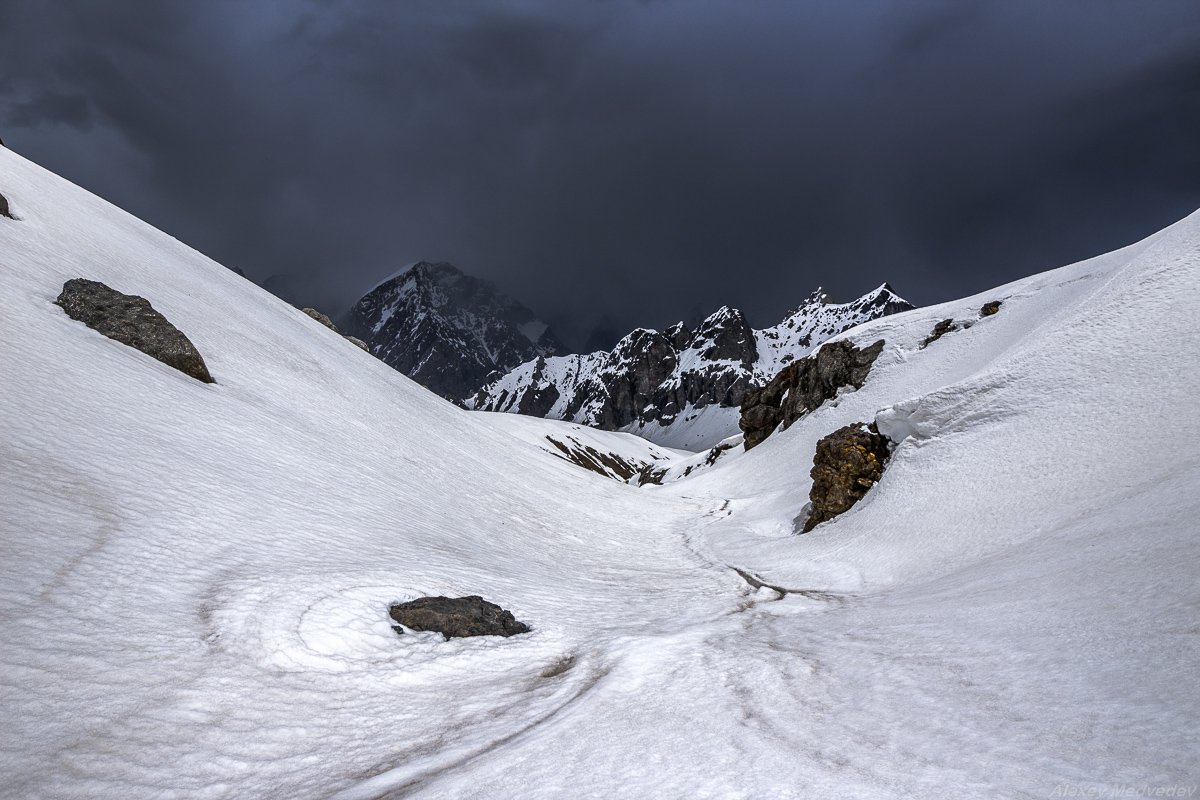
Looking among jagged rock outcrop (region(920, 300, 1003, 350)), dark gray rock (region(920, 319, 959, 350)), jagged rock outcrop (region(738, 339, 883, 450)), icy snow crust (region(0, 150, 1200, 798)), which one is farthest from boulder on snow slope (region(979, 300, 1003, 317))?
icy snow crust (region(0, 150, 1200, 798))

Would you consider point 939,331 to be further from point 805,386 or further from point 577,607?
point 577,607

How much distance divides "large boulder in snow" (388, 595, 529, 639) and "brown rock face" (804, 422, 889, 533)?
16191mm

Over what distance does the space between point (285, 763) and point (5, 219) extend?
28462 mm

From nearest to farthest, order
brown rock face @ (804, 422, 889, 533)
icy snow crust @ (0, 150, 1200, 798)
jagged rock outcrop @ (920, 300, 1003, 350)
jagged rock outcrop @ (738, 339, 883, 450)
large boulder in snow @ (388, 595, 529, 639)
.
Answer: icy snow crust @ (0, 150, 1200, 798), large boulder in snow @ (388, 595, 529, 639), brown rock face @ (804, 422, 889, 533), jagged rock outcrop @ (920, 300, 1003, 350), jagged rock outcrop @ (738, 339, 883, 450)

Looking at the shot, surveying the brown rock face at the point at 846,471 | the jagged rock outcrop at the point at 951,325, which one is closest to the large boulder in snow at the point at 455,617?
the brown rock face at the point at 846,471

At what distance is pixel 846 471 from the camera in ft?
70.9

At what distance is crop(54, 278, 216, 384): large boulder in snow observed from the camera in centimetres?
1711

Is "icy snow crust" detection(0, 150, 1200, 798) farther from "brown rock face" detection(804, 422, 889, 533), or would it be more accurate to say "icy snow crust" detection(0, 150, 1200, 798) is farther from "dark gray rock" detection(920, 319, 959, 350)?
"dark gray rock" detection(920, 319, 959, 350)

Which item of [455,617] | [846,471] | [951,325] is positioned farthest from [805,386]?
[455,617]

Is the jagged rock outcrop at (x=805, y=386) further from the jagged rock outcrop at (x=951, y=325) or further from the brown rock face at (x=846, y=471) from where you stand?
the brown rock face at (x=846, y=471)

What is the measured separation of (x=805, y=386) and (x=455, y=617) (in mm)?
59740

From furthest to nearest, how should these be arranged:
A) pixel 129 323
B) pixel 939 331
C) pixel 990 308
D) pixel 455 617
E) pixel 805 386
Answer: pixel 805 386 < pixel 939 331 < pixel 990 308 < pixel 129 323 < pixel 455 617

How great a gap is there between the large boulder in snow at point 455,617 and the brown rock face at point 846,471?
1619 cm

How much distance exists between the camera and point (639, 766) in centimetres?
440
